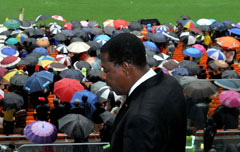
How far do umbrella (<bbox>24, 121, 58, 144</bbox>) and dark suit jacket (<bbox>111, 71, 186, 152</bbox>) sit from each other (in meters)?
5.09

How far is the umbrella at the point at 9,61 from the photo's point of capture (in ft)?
36.3

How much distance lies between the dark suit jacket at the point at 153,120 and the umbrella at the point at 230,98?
5.71 metres

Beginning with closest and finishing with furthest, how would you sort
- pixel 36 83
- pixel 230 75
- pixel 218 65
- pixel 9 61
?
pixel 36 83 → pixel 230 75 → pixel 9 61 → pixel 218 65

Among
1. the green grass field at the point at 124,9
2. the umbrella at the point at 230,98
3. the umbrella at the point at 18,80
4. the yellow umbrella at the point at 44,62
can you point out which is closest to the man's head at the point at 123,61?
the umbrella at the point at 230,98

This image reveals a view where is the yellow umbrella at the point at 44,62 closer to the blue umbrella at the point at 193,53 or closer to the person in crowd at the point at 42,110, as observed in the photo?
the person in crowd at the point at 42,110

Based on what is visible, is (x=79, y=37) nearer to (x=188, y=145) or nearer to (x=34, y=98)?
(x=34, y=98)

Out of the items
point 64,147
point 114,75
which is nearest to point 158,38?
point 64,147

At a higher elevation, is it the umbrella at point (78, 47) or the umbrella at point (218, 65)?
the umbrella at point (78, 47)

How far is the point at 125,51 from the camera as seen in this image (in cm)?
213

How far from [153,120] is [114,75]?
0.40 meters

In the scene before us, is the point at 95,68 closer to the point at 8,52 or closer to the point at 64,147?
the point at 8,52

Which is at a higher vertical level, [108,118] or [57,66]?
[108,118]

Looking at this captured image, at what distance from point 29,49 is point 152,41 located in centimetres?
444

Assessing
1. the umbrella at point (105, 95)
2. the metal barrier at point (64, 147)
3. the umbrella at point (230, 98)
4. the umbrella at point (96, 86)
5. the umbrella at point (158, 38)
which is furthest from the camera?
the umbrella at point (158, 38)
